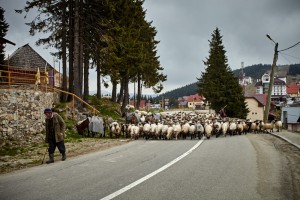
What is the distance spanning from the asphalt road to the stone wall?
592cm

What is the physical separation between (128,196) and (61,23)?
1975 cm

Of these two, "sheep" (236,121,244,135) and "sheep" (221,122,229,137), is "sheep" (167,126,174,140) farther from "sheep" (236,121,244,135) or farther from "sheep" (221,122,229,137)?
"sheep" (236,121,244,135)

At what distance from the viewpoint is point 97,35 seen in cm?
2594

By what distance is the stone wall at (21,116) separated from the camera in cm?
1450

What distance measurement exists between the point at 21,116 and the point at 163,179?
1055 centimetres

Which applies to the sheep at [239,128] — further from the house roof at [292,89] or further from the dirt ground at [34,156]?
the house roof at [292,89]

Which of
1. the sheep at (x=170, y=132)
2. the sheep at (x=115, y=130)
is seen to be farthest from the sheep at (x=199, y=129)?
the sheep at (x=115, y=130)

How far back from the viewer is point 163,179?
7.09m

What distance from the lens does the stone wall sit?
14500 millimetres

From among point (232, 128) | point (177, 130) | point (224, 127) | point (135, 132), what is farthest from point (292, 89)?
point (135, 132)

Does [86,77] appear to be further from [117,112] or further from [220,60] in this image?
[220,60]

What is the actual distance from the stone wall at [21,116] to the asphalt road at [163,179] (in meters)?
5.92

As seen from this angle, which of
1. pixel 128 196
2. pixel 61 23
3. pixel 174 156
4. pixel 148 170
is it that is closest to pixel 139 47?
pixel 61 23

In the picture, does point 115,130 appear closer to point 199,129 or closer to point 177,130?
point 177,130
